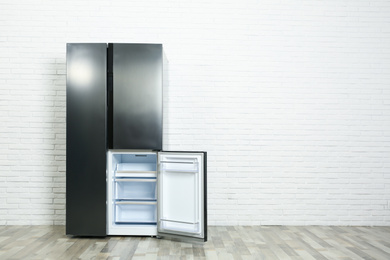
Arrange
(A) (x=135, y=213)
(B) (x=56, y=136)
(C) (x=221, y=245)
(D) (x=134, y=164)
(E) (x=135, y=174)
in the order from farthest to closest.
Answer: (B) (x=56, y=136)
(D) (x=134, y=164)
(A) (x=135, y=213)
(E) (x=135, y=174)
(C) (x=221, y=245)

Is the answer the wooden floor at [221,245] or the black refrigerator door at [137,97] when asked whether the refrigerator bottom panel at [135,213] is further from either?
the black refrigerator door at [137,97]

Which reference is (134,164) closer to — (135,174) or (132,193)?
(135,174)

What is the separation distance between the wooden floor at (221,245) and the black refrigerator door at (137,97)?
119 centimetres

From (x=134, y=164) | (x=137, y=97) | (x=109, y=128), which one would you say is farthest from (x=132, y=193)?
(x=137, y=97)

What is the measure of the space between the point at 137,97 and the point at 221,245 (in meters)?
2.00

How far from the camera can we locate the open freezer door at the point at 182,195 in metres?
4.52

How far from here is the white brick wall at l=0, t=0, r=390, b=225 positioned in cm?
545

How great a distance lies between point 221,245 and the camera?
4387mm

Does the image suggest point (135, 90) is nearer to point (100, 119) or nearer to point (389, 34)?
point (100, 119)

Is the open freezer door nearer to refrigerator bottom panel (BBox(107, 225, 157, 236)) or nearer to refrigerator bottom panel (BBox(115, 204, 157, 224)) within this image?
refrigerator bottom panel (BBox(107, 225, 157, 236))

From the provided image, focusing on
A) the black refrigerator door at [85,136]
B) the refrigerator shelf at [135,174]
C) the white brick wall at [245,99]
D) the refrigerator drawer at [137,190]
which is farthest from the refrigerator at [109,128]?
the white brick wall at [245,99]

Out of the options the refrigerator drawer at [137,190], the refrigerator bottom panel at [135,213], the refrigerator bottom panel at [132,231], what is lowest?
the refrigerator bottom panel at [132,231]

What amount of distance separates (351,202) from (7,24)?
17.9 feet

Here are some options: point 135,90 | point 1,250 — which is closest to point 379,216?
point 135,90
